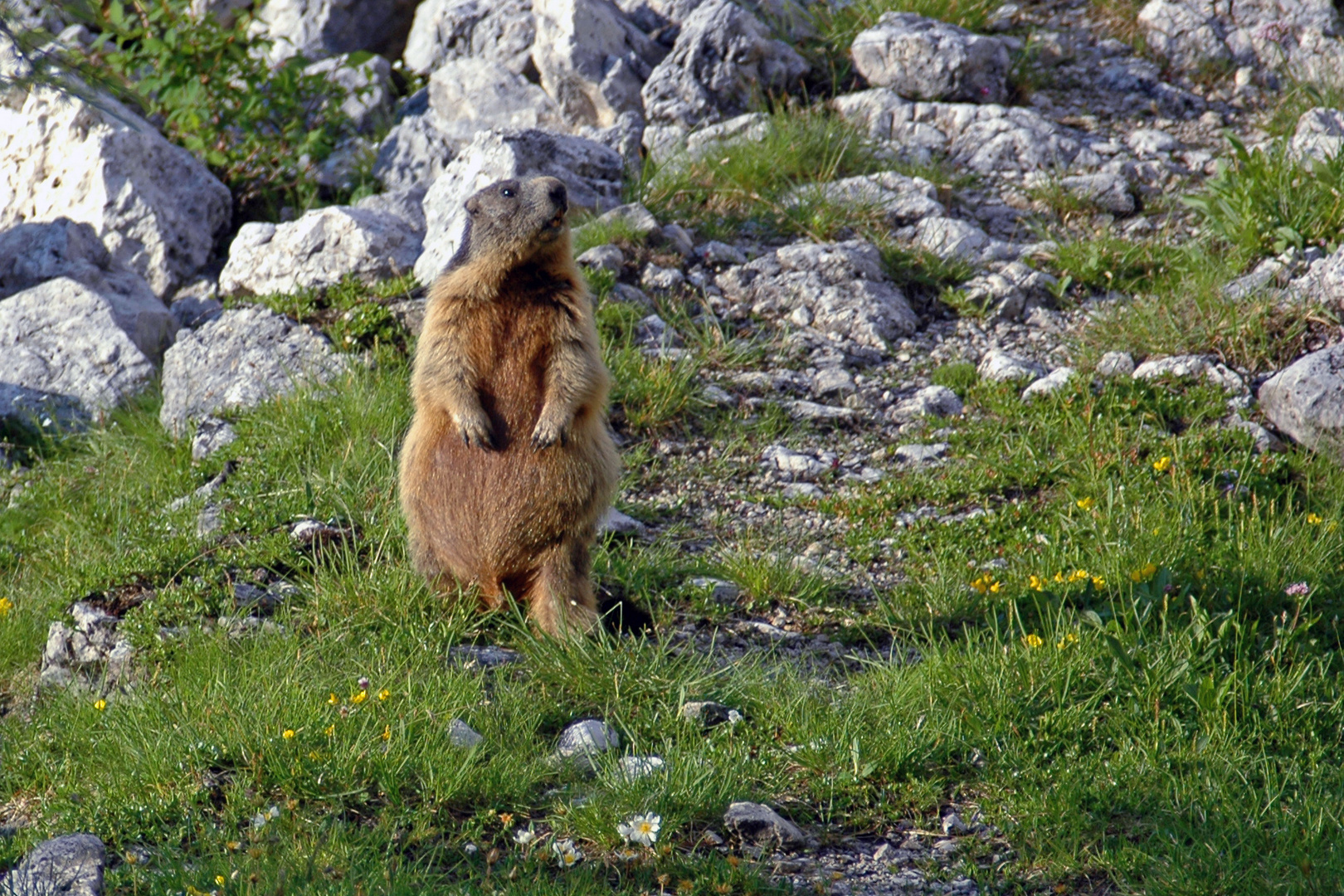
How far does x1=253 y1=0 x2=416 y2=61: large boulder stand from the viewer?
10781 millimetres

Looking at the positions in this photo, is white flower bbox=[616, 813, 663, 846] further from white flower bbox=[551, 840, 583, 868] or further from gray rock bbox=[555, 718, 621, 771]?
gray rock bbox=[555, 718, 621, 771]

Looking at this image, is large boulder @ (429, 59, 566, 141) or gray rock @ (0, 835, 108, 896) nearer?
gray rock @ (0, 835, 108, 896)

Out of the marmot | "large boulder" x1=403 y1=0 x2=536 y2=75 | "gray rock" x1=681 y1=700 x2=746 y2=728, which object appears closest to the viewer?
"gray rock" x1=681 y1=700 x2=746 y2=728

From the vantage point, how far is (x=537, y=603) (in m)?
5.30

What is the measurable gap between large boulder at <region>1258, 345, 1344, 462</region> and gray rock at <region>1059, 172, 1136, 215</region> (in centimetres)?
266

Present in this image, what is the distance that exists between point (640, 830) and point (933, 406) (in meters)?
4.24

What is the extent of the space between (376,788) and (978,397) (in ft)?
15.3

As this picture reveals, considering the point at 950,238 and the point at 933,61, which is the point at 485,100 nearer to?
the point at 933,61

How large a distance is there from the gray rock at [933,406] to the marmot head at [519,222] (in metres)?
2.69

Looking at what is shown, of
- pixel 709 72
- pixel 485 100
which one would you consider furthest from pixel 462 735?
pixel 709 72

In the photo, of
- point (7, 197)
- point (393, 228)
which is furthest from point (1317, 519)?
point (7, 197)

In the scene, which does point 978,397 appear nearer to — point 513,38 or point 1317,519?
point 1317,519

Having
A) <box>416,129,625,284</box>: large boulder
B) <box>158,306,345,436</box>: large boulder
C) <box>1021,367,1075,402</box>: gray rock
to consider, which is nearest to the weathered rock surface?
<box>1021,367,1075,402</box>: gray rock

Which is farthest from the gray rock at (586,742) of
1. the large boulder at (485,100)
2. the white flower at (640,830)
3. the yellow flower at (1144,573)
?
the large boulder at (485,100)
